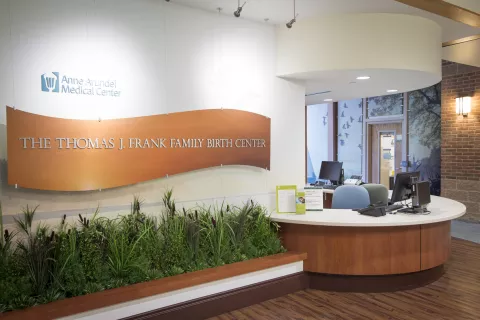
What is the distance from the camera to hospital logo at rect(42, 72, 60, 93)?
11.1 feet

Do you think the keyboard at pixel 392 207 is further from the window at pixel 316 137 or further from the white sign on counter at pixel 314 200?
the window at pixel 316 137

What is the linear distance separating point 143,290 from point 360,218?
241 centimetres

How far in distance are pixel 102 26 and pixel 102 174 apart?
4.46ft

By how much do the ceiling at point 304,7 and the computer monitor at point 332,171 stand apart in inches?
150

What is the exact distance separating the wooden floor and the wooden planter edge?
1.29ft

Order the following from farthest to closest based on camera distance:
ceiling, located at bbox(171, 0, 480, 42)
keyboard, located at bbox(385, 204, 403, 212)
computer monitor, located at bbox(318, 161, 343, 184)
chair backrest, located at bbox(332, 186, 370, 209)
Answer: computer monitor, located at bbox(318, 161, 343, 184) < chair backrest, located at bbox(332, 186, 370, 209) < keyboard, located at bbox(385, 204, 403, 212) < ceiling, located at bbox(171, 0, 480, 42)

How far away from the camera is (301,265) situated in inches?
176

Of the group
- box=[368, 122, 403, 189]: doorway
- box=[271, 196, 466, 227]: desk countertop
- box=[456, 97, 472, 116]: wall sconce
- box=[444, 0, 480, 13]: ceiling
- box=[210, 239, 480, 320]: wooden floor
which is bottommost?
box=[210, 239, 480, 320]: wooden floor

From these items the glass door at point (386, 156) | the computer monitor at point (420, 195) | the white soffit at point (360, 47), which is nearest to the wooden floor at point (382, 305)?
the computer monitor at point (420, 195)

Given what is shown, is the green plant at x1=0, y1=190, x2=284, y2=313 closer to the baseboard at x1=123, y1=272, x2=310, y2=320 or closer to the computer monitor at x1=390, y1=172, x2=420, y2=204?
the baseboard at x1=123, y1=272, x2=310, y2=320

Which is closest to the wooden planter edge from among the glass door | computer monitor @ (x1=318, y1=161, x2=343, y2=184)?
computer monitor @ (x1=318, y1=161, x2=343, y2=184)

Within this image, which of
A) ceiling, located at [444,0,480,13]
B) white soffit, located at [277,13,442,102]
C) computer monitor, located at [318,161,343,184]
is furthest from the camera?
computer monitor, located at [318,161,343,184]

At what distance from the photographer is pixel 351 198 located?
5539 millimetres

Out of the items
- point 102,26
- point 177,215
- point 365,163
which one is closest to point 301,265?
point 177,215
